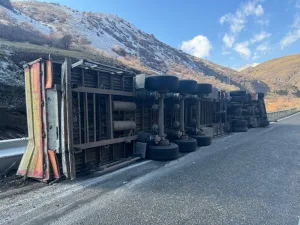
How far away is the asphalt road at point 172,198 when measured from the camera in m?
3.05

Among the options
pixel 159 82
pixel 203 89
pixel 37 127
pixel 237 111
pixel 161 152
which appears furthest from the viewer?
pixel 237 111

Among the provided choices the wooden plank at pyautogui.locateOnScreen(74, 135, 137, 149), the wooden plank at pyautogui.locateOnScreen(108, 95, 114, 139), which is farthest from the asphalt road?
the wooden plank at pyautogui.locateOnScreen(108, 95, 114, 139)

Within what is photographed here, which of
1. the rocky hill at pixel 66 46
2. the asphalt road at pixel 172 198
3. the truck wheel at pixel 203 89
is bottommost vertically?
the asphalt road at pixel 172 198

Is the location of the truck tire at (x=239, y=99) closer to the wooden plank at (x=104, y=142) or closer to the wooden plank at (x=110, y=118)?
the wooden plank at (x=104, y=142)

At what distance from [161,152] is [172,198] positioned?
8.35ft

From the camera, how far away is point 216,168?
5.47 meters

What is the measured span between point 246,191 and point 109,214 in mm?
2327

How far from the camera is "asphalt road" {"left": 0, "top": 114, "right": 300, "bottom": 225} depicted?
305 cm

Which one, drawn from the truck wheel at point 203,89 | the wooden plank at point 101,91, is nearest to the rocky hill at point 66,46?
the wooden plank at point 101,91

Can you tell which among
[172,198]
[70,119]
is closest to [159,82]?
[70,119]

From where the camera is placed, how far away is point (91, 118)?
218 inches

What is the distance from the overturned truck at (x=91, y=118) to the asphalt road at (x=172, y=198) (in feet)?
2.07

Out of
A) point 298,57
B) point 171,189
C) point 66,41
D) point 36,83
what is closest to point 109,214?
point 171,189

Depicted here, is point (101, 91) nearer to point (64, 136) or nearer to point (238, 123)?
point (64, 136)
